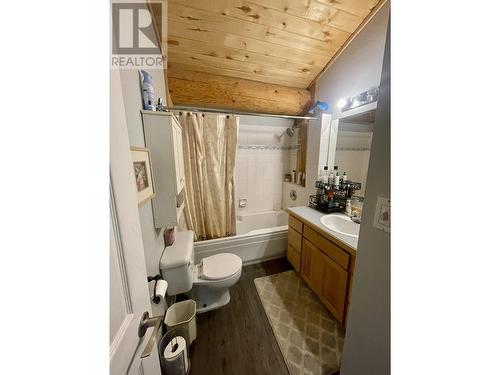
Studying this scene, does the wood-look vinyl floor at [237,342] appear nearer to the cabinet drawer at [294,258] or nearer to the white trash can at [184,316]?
the white trash can at [184,316]

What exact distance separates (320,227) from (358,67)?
1543 millimetres

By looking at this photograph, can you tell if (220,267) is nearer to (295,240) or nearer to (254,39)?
(295,240)

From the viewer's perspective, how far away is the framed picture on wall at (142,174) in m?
0.79

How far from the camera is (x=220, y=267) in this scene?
1.52m

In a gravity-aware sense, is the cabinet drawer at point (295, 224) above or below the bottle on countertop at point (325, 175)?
below

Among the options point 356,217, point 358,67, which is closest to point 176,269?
point 356,217

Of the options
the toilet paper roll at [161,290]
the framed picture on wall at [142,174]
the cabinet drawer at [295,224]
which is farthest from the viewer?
the cabinet drawer at [295,224]

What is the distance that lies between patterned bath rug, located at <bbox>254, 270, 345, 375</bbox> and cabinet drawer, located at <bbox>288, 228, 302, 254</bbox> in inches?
14.2

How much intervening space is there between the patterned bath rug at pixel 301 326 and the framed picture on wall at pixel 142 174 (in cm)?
137

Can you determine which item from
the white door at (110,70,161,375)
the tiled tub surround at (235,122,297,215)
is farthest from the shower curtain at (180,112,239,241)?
the white door at (110,70,161,375)

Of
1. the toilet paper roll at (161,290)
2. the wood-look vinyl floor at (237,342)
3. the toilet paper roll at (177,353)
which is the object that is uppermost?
the toilet paper roll at (161,290)

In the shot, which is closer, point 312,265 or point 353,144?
point 312,265

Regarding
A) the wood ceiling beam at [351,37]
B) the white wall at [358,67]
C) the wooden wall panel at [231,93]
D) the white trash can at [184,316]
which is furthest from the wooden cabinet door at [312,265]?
the wood ceiling beam at [351,37]

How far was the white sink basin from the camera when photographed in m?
1.56
